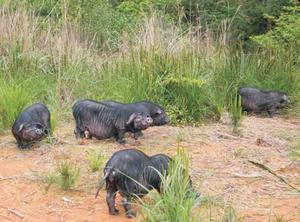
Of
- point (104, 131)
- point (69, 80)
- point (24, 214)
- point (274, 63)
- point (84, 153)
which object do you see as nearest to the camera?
point (24, 214)

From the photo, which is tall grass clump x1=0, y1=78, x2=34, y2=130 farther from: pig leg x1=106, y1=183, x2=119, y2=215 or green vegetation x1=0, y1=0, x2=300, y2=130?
pig leg x1=106, y1=183, x2=119, y2=215

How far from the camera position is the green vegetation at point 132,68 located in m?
8.16

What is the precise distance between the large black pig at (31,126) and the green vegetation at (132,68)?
2.30 ft

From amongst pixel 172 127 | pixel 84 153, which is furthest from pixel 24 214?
pixel 172 127

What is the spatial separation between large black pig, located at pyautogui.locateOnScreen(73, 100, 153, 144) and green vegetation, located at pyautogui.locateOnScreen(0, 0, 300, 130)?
827 millimetres

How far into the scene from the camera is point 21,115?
6648 mm

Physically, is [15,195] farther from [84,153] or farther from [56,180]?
[84,153]

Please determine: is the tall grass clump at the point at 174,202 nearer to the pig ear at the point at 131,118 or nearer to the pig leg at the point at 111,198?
the pig leg at the point at 111,198

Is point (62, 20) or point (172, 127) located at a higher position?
point (62, 20)

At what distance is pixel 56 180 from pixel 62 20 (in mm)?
6130

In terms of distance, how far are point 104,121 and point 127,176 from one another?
235 centimetres

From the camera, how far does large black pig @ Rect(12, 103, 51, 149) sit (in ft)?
21.3

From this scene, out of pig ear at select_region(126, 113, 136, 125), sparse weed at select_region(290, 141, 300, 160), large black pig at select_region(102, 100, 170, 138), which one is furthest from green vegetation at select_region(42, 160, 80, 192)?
sparse weed at select_region(290, 141, 300, 160)

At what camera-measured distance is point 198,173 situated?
5848mm
